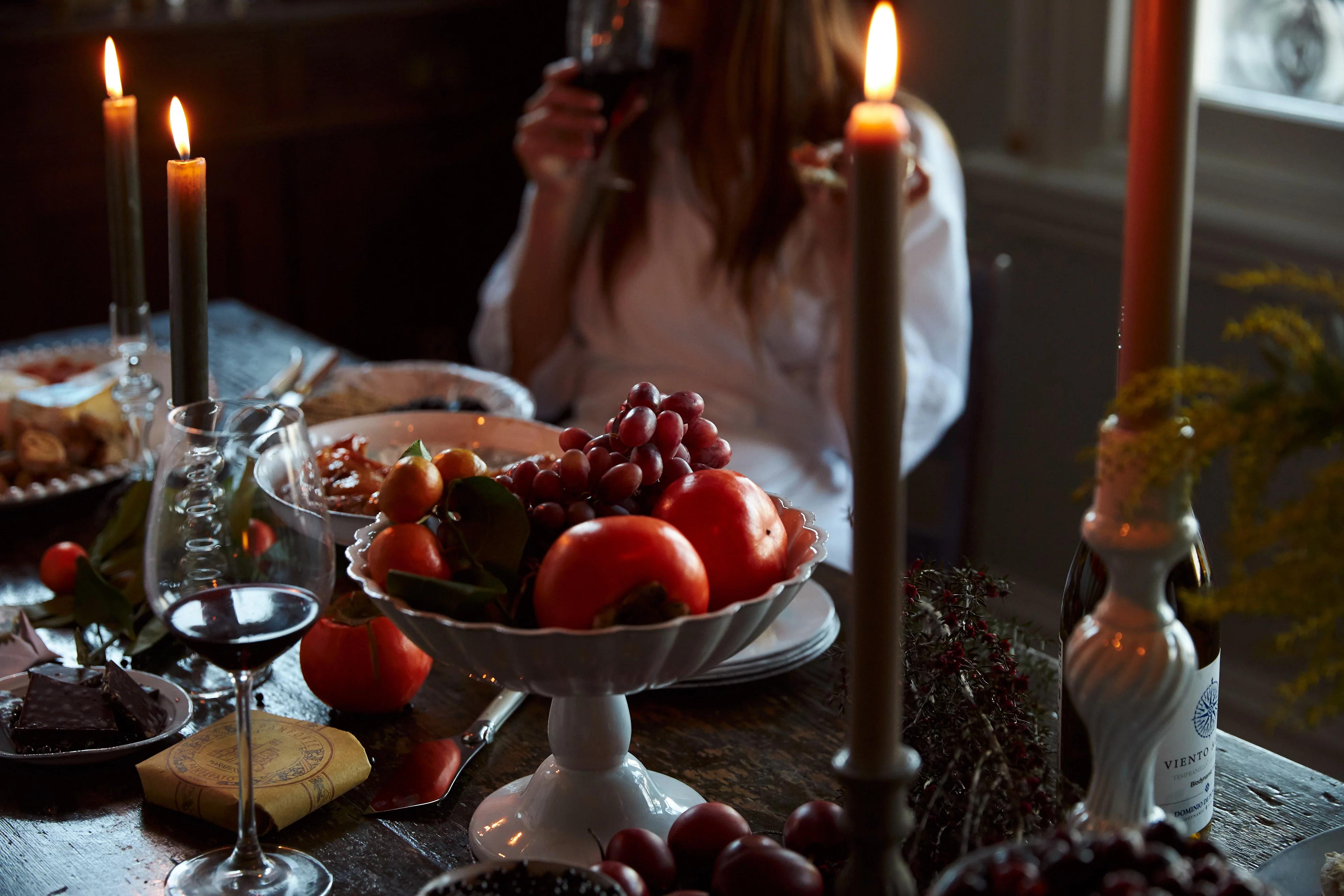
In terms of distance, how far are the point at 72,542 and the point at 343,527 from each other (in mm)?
322

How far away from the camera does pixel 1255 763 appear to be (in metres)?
0.88

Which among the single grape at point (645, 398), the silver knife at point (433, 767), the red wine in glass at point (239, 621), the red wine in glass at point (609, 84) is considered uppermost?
the red wine in glass at point (609, 84)

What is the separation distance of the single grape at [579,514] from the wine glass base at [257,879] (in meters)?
0.24

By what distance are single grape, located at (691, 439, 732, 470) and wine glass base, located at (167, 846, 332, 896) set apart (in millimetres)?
317

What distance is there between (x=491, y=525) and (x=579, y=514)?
49 mm

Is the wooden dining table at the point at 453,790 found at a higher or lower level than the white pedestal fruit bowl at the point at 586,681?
lower

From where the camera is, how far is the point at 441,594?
0.68m

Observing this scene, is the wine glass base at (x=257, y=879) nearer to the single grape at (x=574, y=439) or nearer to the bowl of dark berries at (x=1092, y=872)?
the single grape at (x=574, y=439)

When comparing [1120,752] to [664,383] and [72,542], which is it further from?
[664,383]

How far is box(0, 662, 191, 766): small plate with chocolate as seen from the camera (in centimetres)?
86

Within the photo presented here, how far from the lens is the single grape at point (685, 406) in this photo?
801 mm

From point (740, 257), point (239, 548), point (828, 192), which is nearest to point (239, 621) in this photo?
point (239, 548)

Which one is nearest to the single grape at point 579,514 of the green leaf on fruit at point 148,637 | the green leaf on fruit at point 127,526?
the green leaf on fruit at point 148,637

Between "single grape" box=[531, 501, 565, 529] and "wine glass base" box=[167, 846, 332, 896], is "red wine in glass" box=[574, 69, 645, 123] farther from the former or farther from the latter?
"wine glass base" box=[167, 846, 332, 896]
